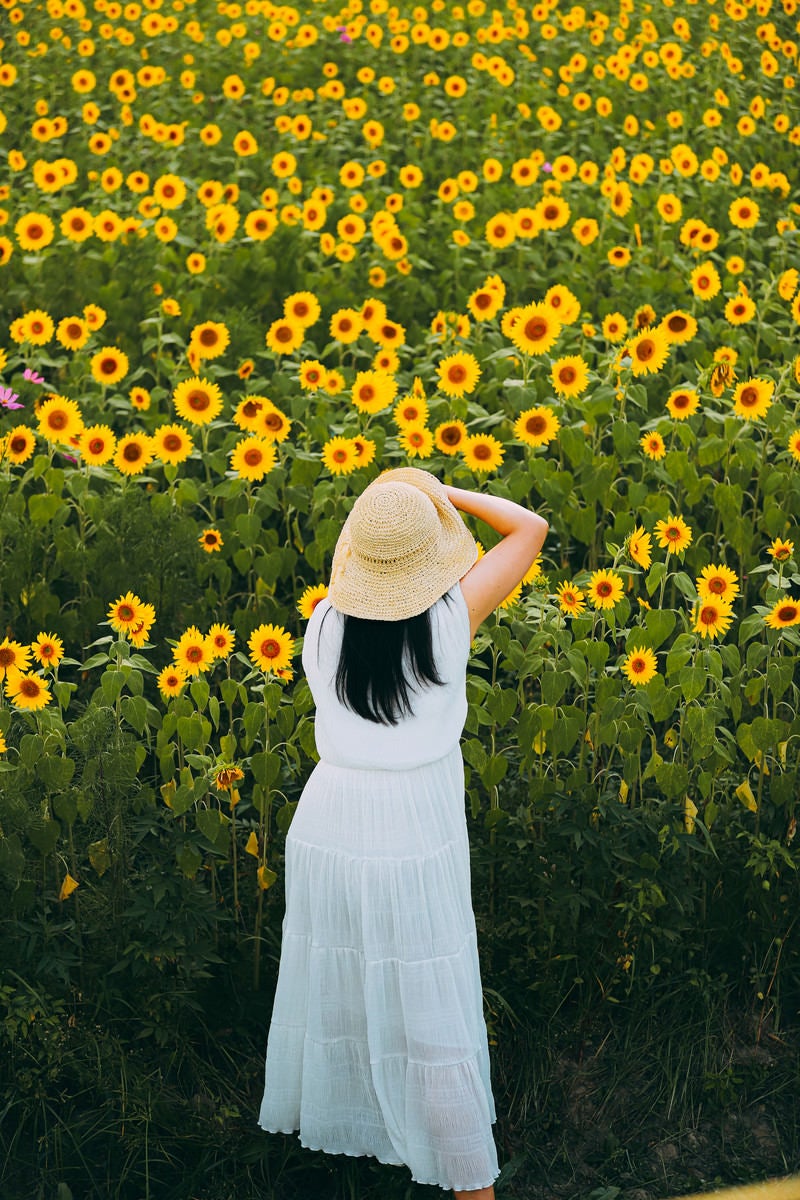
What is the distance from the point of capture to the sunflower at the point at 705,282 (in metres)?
5.10

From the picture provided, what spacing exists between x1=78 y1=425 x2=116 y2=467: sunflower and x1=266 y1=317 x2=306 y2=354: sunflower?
0.86m

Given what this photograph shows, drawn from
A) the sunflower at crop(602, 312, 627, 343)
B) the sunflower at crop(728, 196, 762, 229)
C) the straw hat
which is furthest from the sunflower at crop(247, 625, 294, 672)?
the sunflower at crop(728, 196, 762, 229)

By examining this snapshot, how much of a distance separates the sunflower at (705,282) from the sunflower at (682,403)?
1.13 metres

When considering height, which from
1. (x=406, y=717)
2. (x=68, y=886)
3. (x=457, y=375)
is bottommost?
(x=68, y=886)

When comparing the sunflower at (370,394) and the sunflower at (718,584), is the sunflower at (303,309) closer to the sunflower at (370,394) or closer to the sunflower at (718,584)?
the sunflower at (370,394)

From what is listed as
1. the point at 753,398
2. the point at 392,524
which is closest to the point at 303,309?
the point at 753,398

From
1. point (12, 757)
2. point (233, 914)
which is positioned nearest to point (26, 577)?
point (12, 757)

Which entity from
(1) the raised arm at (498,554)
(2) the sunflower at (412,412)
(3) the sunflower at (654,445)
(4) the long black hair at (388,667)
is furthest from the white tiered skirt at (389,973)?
(3) the sunflower at (654,445)

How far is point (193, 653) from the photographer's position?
3195mm

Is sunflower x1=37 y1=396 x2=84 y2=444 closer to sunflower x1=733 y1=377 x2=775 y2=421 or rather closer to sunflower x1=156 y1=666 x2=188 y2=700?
sunflower x1=156 y1=666 x2=188 y2=700

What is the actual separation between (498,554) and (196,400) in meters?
1.95

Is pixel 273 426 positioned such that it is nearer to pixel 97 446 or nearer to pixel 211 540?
pixel 211 540

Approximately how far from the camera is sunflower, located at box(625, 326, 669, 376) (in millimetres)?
4184

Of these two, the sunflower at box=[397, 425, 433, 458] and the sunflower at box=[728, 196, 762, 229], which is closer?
the sunflower at box=[397, 425, 433, 458]
